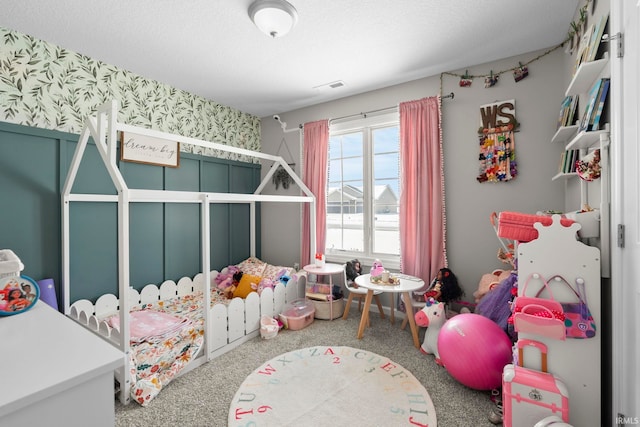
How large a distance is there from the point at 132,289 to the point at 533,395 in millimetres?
3137

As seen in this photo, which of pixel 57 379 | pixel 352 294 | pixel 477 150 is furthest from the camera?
pixel 352 294

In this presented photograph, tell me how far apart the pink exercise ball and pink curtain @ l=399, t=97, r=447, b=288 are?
39.6 inches

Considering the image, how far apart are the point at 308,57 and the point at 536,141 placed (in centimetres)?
210

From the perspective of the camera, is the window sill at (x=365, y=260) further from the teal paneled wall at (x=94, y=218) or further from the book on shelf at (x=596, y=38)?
the book on shelf at (x=596, y=38)

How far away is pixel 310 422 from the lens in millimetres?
1609

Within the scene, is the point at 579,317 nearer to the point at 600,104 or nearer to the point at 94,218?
the point at 600,104

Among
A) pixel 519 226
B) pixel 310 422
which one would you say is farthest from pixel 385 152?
pixel 310 422

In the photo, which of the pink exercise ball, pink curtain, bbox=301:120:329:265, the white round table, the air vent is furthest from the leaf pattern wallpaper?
the pink exercise ball

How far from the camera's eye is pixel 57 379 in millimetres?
724

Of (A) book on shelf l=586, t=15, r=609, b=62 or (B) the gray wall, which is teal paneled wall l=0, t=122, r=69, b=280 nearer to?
(B) the gray wall

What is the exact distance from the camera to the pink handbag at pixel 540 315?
136cm

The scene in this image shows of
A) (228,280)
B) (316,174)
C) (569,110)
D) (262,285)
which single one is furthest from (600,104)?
(228,280)

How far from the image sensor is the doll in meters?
2.61

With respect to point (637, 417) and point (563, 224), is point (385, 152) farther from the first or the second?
point (637, 417)
